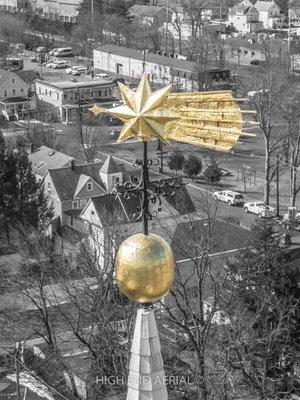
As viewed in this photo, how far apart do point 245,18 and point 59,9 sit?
73.9 feet

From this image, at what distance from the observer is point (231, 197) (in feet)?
136

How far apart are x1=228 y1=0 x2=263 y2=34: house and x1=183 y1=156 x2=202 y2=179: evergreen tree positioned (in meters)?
55.4

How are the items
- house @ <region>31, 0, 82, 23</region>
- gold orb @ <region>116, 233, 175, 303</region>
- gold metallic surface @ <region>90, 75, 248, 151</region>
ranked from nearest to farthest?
1. gold metallic surface @ <region>90, 75, 248, 151</region>
2. gold orb @ <region>116, 233, 175, 303</region>
3. house @ <region>31, 0, 82, 23</region>

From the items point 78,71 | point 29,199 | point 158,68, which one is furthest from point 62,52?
point 29,199

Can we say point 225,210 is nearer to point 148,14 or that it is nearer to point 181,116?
point 181,116

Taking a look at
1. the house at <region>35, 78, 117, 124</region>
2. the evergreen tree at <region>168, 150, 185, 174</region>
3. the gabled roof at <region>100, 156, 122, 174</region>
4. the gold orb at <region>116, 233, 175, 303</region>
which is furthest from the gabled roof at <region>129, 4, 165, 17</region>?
the gold orb at <region>116, 233, 175, 303</region>

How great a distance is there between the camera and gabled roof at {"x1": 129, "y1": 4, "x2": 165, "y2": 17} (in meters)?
98.1

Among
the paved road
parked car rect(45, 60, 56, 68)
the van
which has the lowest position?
the paved road


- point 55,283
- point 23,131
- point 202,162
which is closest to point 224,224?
point 55,283

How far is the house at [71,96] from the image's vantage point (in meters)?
59.6

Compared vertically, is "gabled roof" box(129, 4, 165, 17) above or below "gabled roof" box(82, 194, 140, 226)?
above

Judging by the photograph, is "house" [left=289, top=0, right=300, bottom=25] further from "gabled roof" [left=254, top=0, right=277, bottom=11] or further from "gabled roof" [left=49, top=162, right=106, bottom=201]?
"gabled roof" [left=49, top=162, right=106, bottom=201]

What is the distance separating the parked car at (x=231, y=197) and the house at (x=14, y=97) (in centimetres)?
2205

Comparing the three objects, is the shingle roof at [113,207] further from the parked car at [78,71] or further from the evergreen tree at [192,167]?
the parked car at [78,71]
